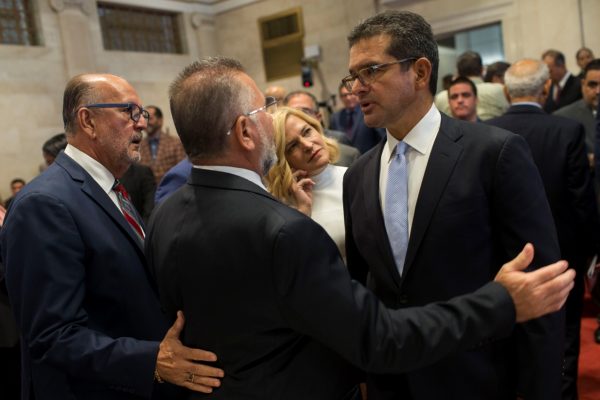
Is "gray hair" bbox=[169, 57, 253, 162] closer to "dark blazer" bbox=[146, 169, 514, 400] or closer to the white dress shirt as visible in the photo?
"dark blazer" bbox=[146, 169, 514, 400]

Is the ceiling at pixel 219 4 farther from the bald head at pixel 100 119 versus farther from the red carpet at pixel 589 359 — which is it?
the bald head at pixel 100 119

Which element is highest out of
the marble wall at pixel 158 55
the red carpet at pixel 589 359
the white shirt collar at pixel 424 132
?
the marble wall at pixel 158 55

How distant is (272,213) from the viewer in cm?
133

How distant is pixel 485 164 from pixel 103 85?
137 centimetres

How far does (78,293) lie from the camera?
1714 millimetres

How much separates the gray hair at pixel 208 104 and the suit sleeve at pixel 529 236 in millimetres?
772

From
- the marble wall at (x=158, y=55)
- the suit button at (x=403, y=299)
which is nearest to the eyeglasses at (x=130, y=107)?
the suit button at (x=403, y=299)

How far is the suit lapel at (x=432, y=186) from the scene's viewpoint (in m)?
1.67

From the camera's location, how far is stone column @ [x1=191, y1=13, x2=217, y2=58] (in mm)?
12156

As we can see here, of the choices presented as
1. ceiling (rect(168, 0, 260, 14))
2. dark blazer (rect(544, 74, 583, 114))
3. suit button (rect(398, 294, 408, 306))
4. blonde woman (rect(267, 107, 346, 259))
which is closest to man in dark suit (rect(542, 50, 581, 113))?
dark blazer (rect(544, 74, 583, 114))

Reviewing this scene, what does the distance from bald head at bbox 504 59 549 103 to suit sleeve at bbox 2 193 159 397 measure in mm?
2582

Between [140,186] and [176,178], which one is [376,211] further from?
[140,186]

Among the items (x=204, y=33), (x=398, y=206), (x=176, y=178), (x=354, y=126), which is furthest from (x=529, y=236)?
(x=204, y=33)

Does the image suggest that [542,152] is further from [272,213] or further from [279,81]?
[279,81]
